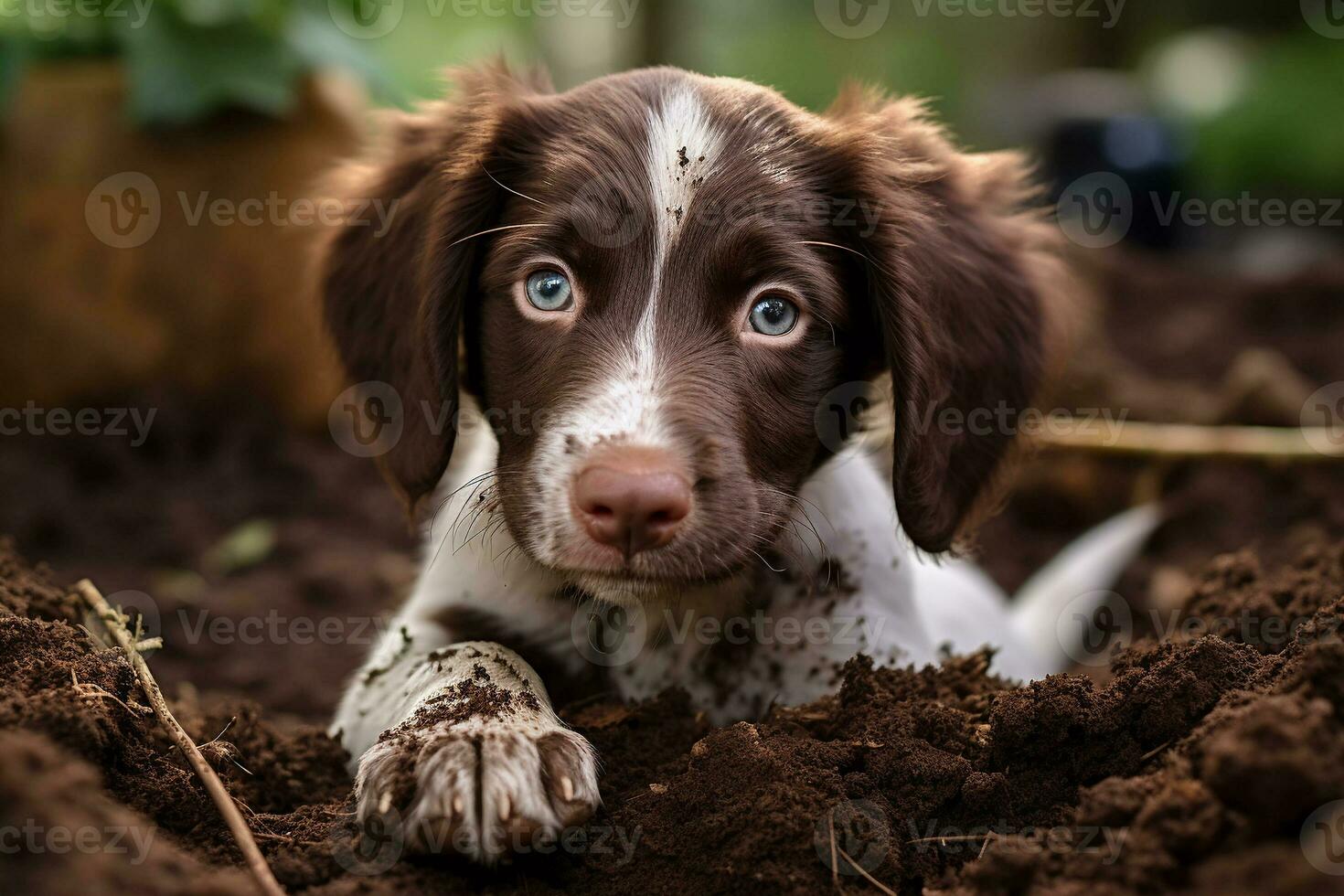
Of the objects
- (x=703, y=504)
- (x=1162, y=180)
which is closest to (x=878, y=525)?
(x=703, y=504)

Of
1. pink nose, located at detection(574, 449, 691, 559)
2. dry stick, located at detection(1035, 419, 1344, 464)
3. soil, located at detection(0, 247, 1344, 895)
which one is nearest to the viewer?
soil, located at detection(0, 247, 1344, 895)

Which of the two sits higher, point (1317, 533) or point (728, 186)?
point (728, 186)

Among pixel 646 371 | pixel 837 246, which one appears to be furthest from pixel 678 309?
pixel 837 246

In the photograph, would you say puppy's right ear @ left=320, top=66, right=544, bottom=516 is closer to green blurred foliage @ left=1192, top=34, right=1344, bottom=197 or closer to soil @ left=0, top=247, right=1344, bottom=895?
soil @ left=0, top=247, right=1344, bottom=895

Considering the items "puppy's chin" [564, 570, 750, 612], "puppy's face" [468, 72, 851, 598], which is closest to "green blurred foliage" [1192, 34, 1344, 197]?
"puppy's face" [468, 72, 851, 598]

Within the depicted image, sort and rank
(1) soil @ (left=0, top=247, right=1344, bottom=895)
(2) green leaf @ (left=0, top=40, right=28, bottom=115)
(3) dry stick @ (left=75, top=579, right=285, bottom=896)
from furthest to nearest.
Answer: (2) green leaf @ (left=0, top=40, right=28, bottom=115)
(3) dry stick @ (left=75, top=579, right=285, bottom=896)
(1) soil @ (left=0, top=247, right=1344, bottom=895)

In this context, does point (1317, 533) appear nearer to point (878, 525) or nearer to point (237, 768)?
point (878, 525)
